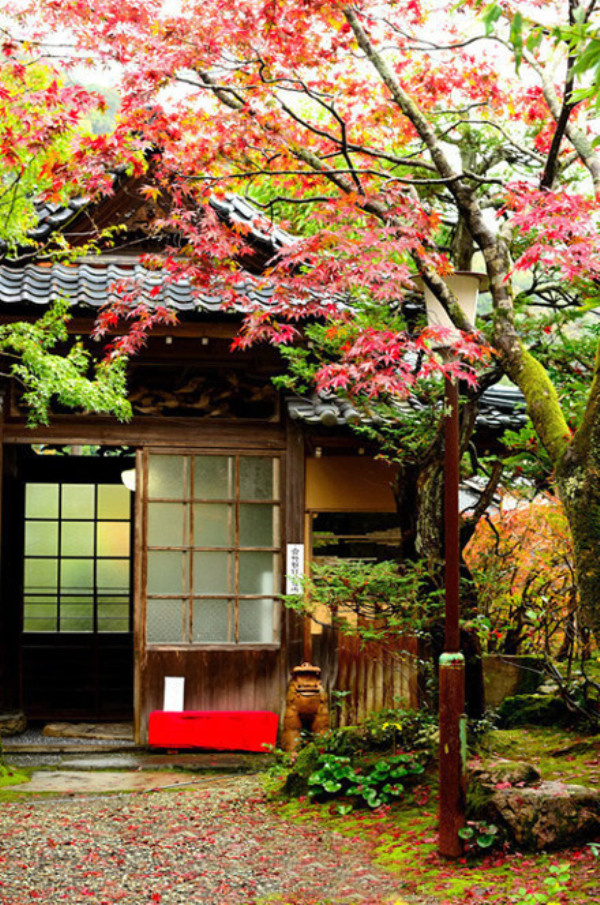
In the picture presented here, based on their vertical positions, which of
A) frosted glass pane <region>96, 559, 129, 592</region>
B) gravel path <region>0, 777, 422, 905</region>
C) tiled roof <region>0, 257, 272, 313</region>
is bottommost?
gravel path <region>0, 777, 422, 905</region>

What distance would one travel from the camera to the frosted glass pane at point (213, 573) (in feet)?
32.1

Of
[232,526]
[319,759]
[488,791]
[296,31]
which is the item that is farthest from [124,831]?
[296,31]

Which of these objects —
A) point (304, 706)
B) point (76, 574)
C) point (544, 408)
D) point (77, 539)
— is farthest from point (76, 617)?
point (544, 408)

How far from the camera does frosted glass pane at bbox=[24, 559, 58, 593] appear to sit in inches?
489

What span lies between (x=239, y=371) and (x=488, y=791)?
5.31m

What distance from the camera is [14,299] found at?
8.75 meters

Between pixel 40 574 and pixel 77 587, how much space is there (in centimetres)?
50

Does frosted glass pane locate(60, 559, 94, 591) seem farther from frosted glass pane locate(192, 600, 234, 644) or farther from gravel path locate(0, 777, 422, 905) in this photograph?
gravel path locate(0, 777, 422, 905)

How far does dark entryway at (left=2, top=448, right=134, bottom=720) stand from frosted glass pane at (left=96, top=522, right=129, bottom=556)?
1cm

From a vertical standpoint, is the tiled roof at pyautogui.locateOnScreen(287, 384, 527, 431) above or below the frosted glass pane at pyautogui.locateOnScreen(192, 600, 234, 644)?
above

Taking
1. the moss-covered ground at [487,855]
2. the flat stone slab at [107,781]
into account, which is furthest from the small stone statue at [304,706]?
the moss-covered ground at [487,855]

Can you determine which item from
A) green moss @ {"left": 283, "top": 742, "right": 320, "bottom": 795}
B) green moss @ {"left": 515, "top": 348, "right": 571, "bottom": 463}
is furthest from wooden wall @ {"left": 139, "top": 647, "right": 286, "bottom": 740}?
green moss @ {"left": 515, "top": 348, "right": 571, "bottom": 463}

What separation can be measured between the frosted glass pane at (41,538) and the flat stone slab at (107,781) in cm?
398

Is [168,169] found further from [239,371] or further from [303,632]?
[303,632]
